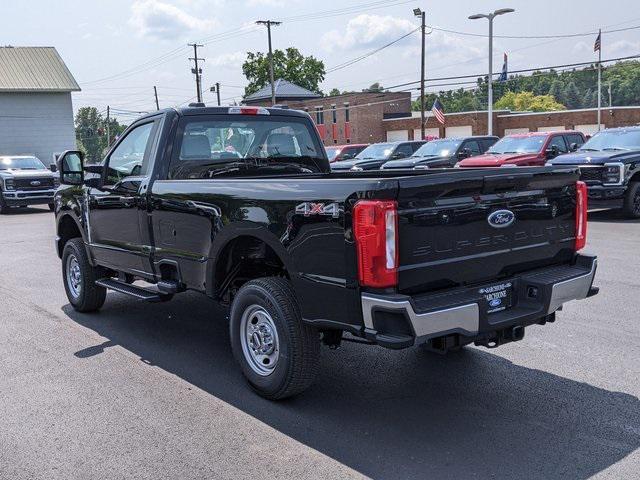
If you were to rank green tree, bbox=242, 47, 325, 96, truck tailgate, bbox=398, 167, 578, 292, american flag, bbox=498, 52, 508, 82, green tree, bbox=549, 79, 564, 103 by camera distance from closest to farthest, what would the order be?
truck tailgate, bbox=398, 167, 578, 292 → american flag, bbox=498, 52, 508, 82 → green tree, bbox=242, 47, 325, 96 → green tree, bbox=549, 79, 564, 103

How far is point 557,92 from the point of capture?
154m

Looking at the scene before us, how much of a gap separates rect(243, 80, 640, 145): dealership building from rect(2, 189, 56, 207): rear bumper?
119 ft

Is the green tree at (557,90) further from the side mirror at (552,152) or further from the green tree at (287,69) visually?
the side mirror at (552,152)

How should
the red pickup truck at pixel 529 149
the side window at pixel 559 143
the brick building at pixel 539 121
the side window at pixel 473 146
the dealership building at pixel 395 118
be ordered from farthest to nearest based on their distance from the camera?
the dealership building at pixel 395 118 → the brick building at pixel 539 121 → the side window at pixel 473 146 → the side window at pixel 559 143 → the red pickup truck at pixel 529 149

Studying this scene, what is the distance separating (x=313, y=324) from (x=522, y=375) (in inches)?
74.7

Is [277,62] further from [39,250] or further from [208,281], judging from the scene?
[208,281]

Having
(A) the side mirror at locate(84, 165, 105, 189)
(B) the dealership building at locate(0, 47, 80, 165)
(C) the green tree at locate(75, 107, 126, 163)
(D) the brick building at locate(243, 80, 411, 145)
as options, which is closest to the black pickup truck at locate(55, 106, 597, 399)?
(A) the side mirror at locate(84, 165, 105, 189)

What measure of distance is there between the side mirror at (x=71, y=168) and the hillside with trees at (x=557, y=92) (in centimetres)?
10067

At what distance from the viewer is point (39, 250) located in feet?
41.6

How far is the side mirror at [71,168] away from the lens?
22.4ft

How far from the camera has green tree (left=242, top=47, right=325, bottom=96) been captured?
84.2 meters

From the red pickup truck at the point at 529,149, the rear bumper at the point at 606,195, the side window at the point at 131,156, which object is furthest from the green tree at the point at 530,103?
the side window at the point at 131,156

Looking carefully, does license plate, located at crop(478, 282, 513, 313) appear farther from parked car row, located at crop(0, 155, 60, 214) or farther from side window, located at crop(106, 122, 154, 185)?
parked car row, located at crop(0, 155, 60, 214)

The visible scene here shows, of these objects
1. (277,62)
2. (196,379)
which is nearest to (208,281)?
(196,379)
